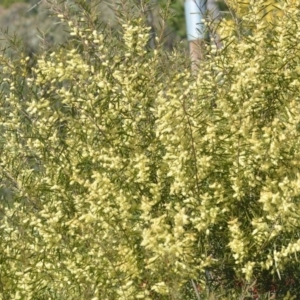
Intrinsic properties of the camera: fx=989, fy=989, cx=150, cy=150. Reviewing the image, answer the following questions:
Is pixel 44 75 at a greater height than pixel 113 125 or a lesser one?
greater

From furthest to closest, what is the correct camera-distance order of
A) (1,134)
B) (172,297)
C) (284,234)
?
(1,134), (284,234), (172,297)

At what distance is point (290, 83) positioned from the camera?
15.5 ft

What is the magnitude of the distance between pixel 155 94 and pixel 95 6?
57 centimetres

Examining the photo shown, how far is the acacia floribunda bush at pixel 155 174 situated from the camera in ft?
A: 14.7

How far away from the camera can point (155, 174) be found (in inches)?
191

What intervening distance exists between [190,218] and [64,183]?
30.6 inches

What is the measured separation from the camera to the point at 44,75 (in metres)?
5.06

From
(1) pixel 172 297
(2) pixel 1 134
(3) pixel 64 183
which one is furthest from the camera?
(2) pixel 1 134

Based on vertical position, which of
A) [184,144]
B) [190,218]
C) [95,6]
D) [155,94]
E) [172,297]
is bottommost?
[172,297]

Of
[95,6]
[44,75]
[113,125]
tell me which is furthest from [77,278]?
[95,6]

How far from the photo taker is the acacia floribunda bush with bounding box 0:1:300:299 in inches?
176

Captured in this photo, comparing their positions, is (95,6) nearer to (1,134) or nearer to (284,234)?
(1,134)

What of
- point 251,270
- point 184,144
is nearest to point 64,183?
point 184,144

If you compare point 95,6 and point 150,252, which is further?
point 95,6
